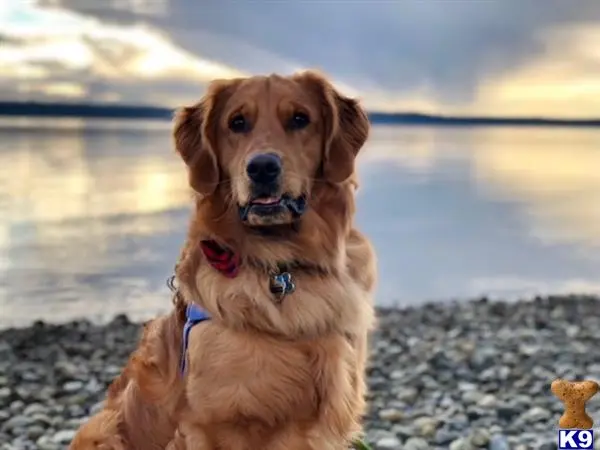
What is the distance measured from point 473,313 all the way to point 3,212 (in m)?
4.72

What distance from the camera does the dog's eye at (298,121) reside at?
3.11 meters

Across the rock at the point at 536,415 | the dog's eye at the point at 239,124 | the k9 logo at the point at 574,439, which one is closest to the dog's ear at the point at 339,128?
the dog's eye at the point at 239,124

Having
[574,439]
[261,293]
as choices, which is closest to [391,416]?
[261,293]

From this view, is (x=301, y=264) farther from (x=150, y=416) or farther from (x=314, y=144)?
(x=150, y=416)

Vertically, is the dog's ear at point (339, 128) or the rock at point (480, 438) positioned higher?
the dog's ear at point (339, 128)

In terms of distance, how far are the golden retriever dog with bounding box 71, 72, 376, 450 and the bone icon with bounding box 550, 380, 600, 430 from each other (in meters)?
0.77

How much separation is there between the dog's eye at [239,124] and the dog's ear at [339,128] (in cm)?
26

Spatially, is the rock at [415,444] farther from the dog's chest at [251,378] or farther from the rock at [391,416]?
the dog's chest at [251,378]

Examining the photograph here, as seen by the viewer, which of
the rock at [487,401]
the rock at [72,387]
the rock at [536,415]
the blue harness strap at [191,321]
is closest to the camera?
the blue harness strap at [191,321]

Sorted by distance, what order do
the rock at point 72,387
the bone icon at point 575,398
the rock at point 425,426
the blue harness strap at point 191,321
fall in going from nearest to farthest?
the bone icon at point 575,398 < the blue harness strap at point 191,321 < the rock at point 425,426 < the rock at point 72,387

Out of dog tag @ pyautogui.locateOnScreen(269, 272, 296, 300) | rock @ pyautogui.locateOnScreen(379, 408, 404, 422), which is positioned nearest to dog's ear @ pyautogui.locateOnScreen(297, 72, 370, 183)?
dog tag @ pyautogui.locateOnScreen(269, 272, 296, 300)

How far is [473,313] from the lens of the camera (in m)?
7.46

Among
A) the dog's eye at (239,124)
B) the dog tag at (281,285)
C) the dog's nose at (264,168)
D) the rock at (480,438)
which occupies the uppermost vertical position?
the dog's eye at (239,124)

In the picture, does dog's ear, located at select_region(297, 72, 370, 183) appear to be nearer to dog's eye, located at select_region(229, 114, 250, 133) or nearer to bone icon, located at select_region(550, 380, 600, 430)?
dog's eye, located at select_region(229, 114, 250, 133)
